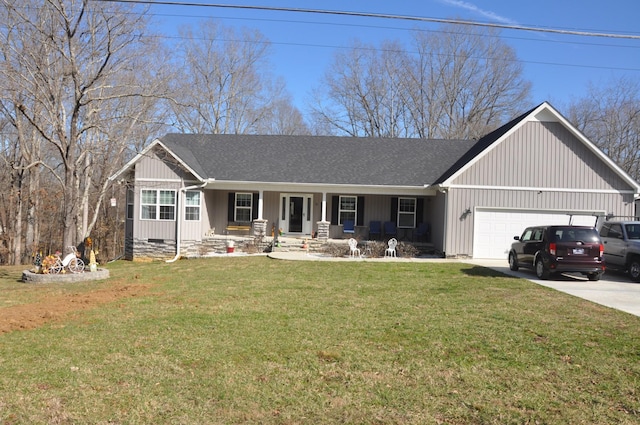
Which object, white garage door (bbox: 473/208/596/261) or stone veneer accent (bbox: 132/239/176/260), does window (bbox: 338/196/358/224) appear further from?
stone veneer accent (bbox: 132/239/176/260)

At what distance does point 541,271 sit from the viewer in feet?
42.9

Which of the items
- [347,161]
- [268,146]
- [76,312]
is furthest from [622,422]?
[268,146]

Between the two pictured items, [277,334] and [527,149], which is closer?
[277,334]

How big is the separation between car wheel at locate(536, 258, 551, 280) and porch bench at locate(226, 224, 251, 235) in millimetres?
13035

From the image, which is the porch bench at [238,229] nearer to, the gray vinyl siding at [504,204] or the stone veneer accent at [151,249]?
the stone veneer accent at [151,249]

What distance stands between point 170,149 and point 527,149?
14862 millimetres

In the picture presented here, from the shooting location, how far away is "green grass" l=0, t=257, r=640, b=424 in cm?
441

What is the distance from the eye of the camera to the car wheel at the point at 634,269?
12.9m

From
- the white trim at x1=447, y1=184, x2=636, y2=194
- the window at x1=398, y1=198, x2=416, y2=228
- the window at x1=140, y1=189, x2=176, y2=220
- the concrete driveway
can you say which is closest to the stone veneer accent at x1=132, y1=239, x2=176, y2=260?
the window at x1=140, y1=189, x2=176, y2=220

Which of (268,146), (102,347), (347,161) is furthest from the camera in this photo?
(268,146)

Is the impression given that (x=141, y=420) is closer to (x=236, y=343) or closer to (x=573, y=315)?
(x=236, y=343)

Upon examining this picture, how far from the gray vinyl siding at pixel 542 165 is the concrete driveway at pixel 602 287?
445cm

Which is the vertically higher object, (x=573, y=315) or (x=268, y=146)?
(x=268, y=146)

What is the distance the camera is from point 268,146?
24328mm
